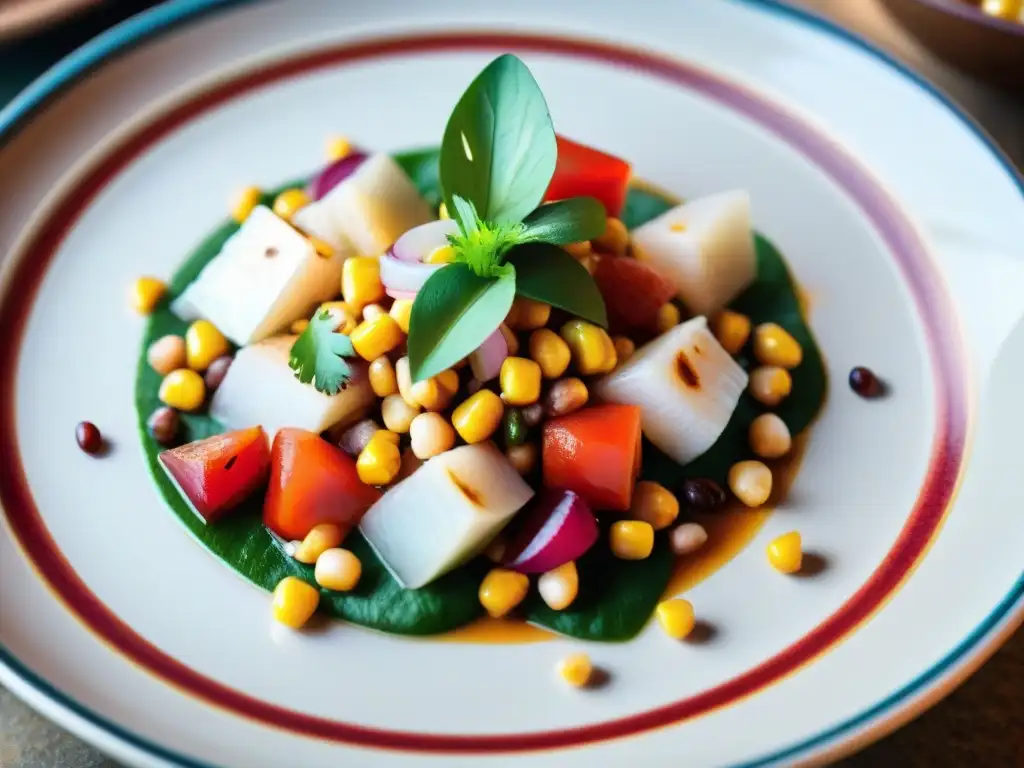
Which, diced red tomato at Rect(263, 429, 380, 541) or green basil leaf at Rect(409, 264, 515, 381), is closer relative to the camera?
green basil leaf at Rect(409, 264, 515, 381)

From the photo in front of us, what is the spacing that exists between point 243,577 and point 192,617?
160mm

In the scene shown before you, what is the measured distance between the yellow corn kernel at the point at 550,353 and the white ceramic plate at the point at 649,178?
2.21 feet

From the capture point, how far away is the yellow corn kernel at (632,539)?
8.55ft

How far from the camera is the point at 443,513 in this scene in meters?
2.52

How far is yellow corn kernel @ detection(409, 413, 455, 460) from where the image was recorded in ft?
8.63

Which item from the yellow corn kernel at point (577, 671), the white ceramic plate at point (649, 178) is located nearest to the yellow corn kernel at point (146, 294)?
the white ceramic plate at point (649, 178)

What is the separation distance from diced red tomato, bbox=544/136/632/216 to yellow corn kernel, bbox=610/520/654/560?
3.25 feet

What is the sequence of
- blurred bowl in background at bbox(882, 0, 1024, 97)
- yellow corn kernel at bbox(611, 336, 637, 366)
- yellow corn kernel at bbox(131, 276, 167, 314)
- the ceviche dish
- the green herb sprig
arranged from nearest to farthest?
the green herb sprig < the ceviche dish < yellow corn kernel at bbox(611, 336, 637, 366) < yellow corn kernel at bbox(131, 276, 167, 314) < blurred bowl in background at bbox(882, 0, 1024, 97)

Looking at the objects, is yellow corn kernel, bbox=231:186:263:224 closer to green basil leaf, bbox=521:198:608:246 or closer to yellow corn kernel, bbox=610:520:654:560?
green basil leaf, bbox=521:198:608:246

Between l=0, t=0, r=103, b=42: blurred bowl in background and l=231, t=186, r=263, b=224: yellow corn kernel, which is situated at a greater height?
l=0, t=0, r=103, b=42: blurred bowl in background

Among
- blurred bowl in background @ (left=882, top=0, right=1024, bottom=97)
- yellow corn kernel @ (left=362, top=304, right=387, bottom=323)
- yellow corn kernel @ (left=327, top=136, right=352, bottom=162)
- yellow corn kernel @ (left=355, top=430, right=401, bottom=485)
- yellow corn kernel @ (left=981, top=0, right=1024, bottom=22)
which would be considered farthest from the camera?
yellow corn kernel @ (left=981, top=0, right=1024, bottom=22)

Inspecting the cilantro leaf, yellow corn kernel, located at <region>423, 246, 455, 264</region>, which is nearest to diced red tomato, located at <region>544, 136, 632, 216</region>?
yellow corn kernel, located at <region>423, 246, 455, 264</region>

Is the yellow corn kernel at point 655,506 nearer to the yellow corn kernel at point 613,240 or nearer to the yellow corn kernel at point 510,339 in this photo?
the yellow corn kernel at point 510,339

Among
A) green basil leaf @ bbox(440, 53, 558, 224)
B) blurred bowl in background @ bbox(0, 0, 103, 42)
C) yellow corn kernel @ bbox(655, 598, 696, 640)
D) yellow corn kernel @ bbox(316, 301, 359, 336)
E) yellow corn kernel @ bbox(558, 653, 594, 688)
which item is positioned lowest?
yellow corn kernel @ bbox(558, 653, 594, 688)
